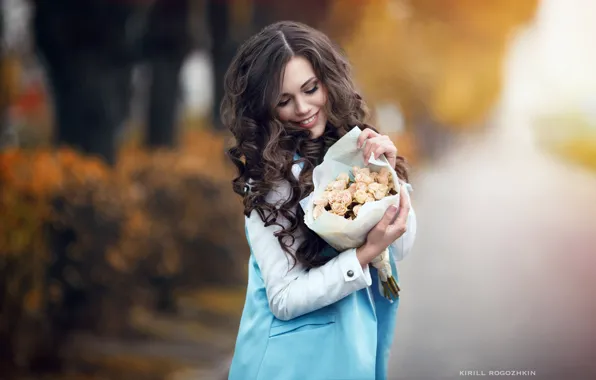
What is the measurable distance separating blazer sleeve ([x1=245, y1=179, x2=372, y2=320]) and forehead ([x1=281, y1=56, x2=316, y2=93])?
0.78 ft

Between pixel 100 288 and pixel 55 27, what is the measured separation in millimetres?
1649

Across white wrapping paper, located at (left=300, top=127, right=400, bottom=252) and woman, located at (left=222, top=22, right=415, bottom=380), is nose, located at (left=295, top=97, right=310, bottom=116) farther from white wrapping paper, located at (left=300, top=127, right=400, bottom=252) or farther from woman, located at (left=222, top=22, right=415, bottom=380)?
white wrapping paper, located at (left=300, top=127, right=400, bottom=252)

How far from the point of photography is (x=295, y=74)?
158 cm

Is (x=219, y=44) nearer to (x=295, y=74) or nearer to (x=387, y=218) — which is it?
(x=295, y=74)

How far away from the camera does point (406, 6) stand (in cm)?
431

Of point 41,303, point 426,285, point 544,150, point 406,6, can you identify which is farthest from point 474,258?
point 41,303

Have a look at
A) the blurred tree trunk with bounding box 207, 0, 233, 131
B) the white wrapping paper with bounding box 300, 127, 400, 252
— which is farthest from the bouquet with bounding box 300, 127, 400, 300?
the blurred tree trunk with bounding box 207, 0, 233, 131

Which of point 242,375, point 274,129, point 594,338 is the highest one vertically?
point 274,129

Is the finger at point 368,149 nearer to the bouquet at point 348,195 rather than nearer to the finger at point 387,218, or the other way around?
the bouquet at point 348,195

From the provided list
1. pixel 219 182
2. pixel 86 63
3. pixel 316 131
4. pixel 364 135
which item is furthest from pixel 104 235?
pixel 364 135

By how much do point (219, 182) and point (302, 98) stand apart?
115 inches

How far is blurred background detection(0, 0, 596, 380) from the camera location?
4137mm

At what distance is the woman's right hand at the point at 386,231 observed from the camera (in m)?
1.44

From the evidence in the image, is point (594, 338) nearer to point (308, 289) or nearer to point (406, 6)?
point (406, 6)
